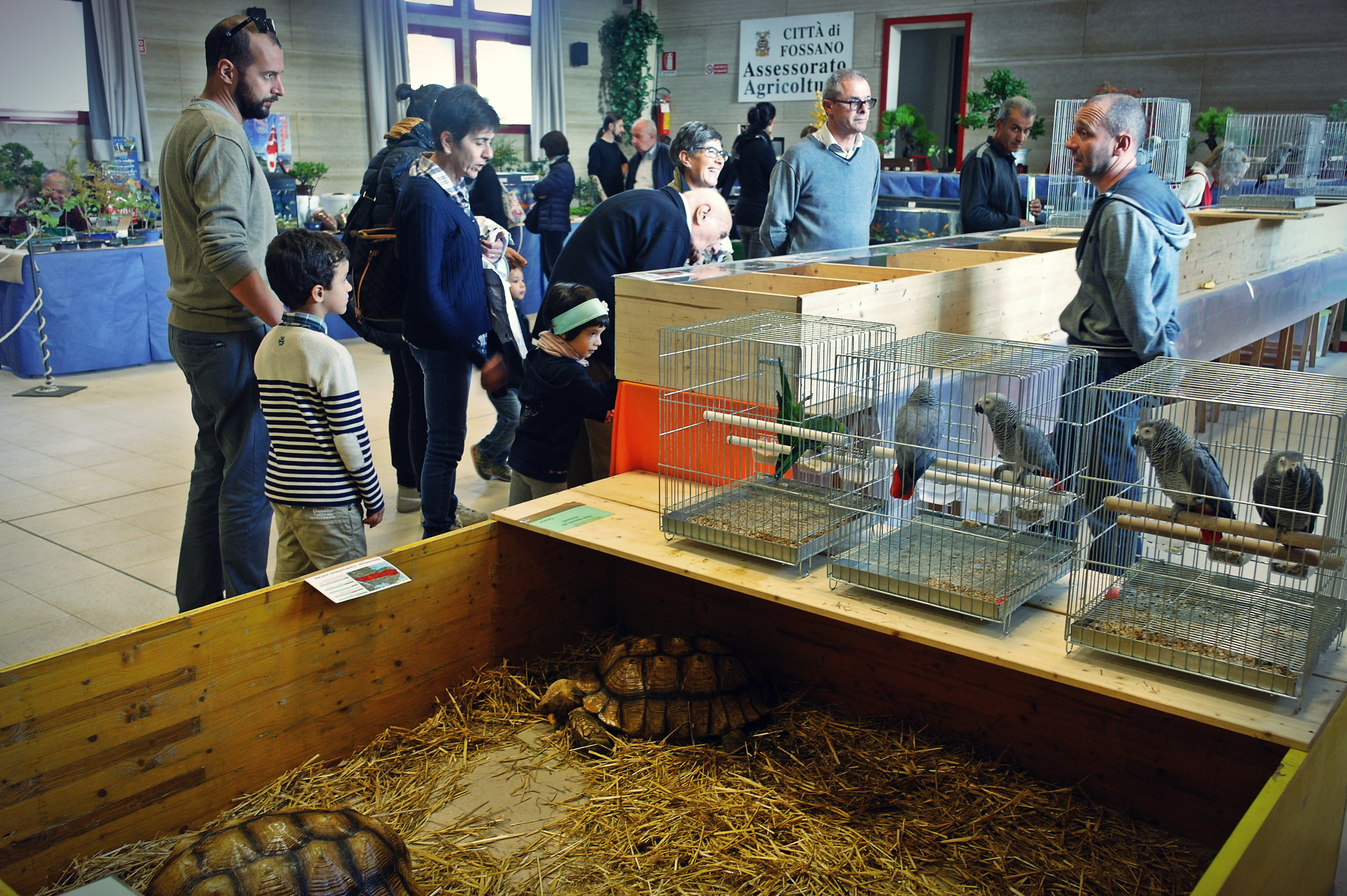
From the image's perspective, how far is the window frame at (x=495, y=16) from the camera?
12273mm

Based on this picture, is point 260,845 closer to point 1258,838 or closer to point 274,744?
point 274,744

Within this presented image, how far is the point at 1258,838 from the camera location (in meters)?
1.41

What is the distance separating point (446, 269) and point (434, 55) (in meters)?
10.1

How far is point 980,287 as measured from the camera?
3.54 meters

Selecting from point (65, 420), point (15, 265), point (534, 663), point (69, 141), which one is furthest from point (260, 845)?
point (69, 141)

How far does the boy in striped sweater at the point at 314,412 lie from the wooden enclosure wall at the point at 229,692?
26 centimetres

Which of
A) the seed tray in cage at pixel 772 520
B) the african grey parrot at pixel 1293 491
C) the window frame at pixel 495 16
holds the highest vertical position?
the window frame at pixel 495 16

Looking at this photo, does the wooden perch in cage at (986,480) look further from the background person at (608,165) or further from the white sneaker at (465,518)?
the background person at (608,165)

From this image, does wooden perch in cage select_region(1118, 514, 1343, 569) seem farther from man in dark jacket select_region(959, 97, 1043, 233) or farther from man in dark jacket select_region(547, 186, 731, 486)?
man in dark jacket select_region(959, 97, 1043, 233)

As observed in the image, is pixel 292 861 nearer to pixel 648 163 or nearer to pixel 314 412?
pixel 314 412

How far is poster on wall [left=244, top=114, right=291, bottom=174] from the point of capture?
32.7ft

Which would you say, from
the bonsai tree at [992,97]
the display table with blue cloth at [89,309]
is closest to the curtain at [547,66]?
the bonsai tree at [992,97]

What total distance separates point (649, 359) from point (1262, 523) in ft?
5.38

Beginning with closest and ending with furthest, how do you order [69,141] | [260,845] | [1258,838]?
[1258,838], [260,845], [69,141]
